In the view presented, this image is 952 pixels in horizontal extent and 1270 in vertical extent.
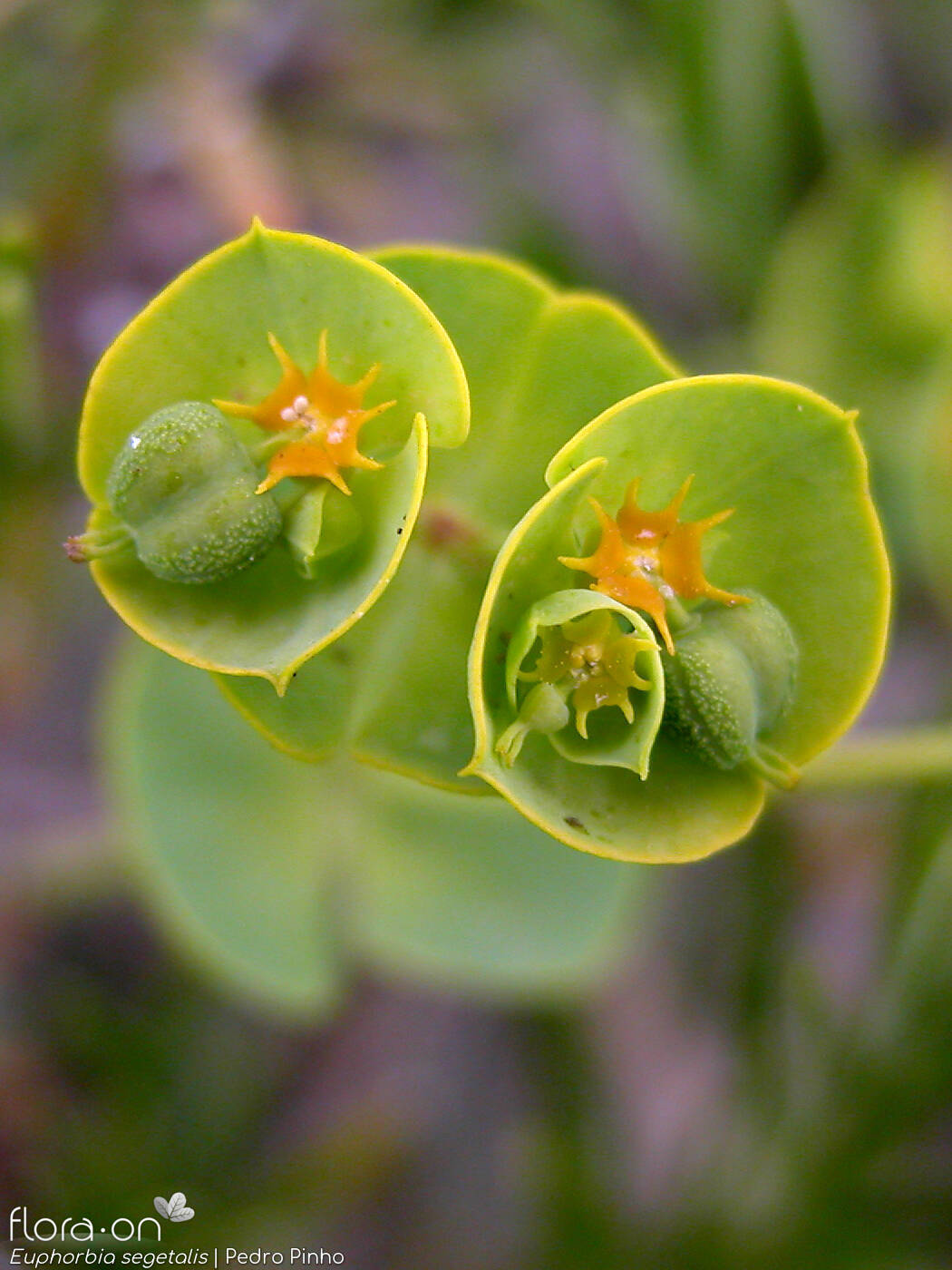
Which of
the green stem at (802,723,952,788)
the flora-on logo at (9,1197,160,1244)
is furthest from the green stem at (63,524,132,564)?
the flora-on logo at (9,1197,160,1244)

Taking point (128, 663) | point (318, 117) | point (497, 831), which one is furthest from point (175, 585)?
point (318, 117)

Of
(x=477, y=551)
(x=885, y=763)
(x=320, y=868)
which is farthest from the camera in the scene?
(x=320, y=868)

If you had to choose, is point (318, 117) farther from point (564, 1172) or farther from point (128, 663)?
point (564, 1172)

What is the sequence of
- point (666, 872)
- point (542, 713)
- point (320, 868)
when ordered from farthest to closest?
point (666, 872) < point (320, 868) < point (542, 713)

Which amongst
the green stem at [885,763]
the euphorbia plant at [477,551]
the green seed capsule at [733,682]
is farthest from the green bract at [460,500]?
the green stem at [885,763]

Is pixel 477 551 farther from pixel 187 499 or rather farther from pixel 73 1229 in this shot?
pixel 73 1229

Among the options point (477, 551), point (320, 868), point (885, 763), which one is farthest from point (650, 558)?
point (320, 868)
